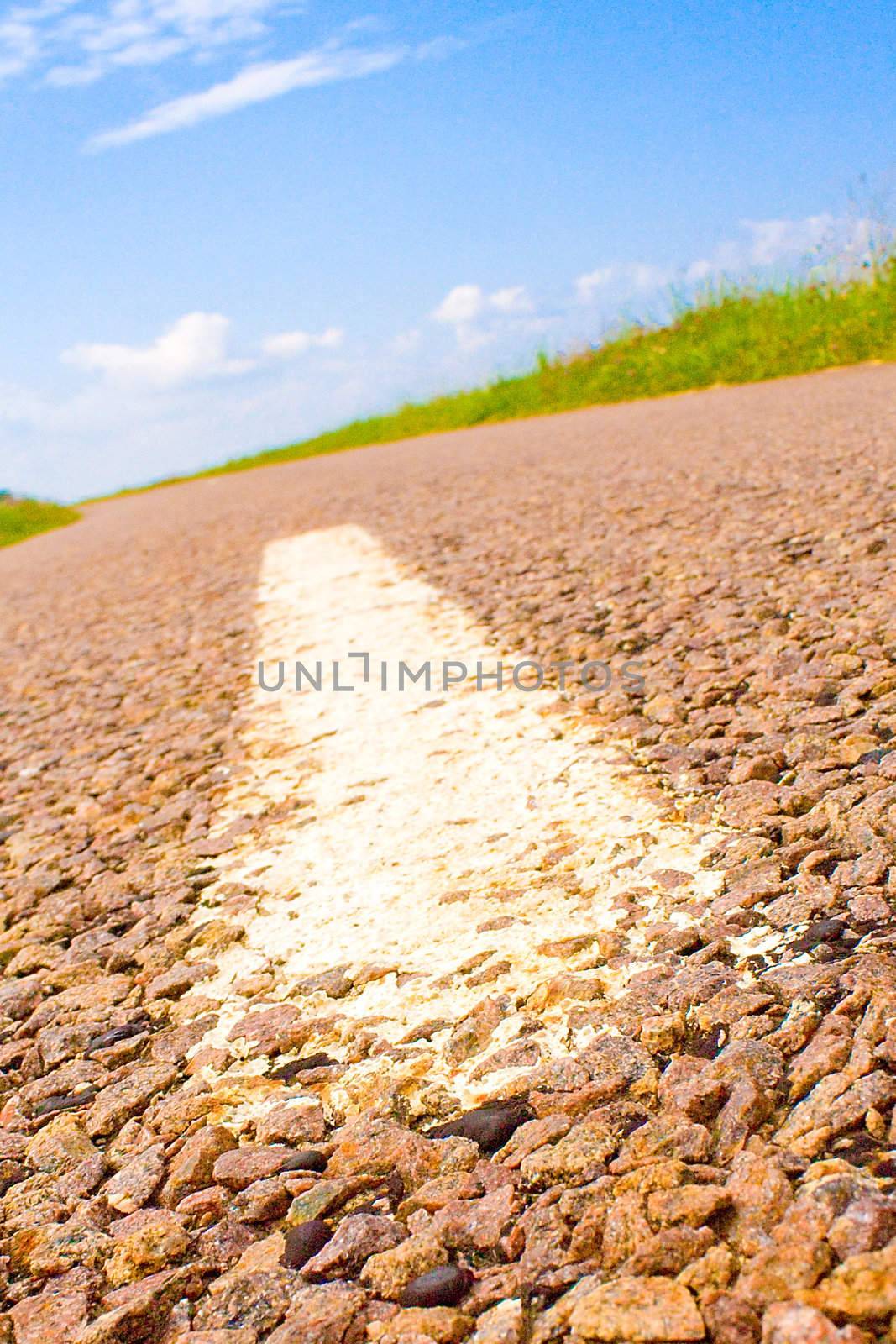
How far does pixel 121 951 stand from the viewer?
93.2 inches

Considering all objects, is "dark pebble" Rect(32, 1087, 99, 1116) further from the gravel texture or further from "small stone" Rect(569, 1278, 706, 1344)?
"small stone" Rect(569, 1278, 706, 1344)

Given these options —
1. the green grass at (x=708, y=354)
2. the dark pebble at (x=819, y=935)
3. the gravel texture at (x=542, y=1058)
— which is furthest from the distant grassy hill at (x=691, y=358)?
the dark pebble at (x=819, y=935)

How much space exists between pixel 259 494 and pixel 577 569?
7.57 metres

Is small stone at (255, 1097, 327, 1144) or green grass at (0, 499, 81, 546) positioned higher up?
green grass at (0, 499, 81, 546)

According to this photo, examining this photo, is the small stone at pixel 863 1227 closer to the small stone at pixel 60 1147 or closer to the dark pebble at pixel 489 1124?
the dark pebble at pixel 489 1124

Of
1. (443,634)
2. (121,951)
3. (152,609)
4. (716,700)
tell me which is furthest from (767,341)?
(121,951)

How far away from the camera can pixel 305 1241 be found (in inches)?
56.8

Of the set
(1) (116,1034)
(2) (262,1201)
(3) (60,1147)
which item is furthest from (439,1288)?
(1) (116,1034)

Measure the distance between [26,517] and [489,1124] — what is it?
17610 millimetres

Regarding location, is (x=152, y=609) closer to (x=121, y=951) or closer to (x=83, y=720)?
(x=83, y=720)

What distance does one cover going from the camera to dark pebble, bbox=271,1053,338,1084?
5.96 feet

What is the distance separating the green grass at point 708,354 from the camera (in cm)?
1234

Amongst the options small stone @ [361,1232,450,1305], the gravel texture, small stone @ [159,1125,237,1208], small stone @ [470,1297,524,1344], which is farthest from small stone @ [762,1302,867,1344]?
small stone @ [159,1125,237,1208]

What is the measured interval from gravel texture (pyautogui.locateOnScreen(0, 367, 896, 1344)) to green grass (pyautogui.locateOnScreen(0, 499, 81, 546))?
42.5 ft
